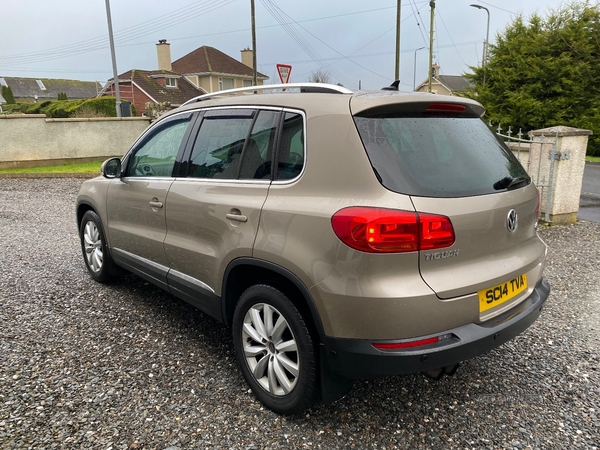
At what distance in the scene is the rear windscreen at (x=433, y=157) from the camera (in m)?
2.27

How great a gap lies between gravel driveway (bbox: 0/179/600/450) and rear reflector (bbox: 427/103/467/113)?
5.62 ft

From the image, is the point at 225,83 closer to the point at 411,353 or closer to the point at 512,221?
the point at 512,221

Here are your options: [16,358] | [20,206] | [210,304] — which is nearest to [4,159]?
[20,206]

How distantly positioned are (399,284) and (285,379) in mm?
908

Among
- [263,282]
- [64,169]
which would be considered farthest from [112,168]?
[64,169]

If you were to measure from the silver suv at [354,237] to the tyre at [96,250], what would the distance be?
68.9 inches

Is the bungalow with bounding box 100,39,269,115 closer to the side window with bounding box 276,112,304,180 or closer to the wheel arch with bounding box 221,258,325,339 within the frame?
the wheel arch with bounding box 221,258,325,339

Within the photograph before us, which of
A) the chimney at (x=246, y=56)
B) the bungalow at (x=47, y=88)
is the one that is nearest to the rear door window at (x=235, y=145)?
the chimney at (x=246, y=56)

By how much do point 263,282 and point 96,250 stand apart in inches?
111

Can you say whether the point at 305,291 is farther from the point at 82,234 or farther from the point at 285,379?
the point at 82,234

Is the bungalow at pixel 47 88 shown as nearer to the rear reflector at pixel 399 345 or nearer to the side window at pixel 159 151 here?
the side window at pixel 159 151

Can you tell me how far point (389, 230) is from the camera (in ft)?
7.06

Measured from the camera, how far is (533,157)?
741 centimetres

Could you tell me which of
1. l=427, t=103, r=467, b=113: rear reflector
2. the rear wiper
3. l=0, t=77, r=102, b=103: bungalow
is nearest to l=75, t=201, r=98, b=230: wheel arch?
l=427, t=103, r=467, b=113: rear reflector
